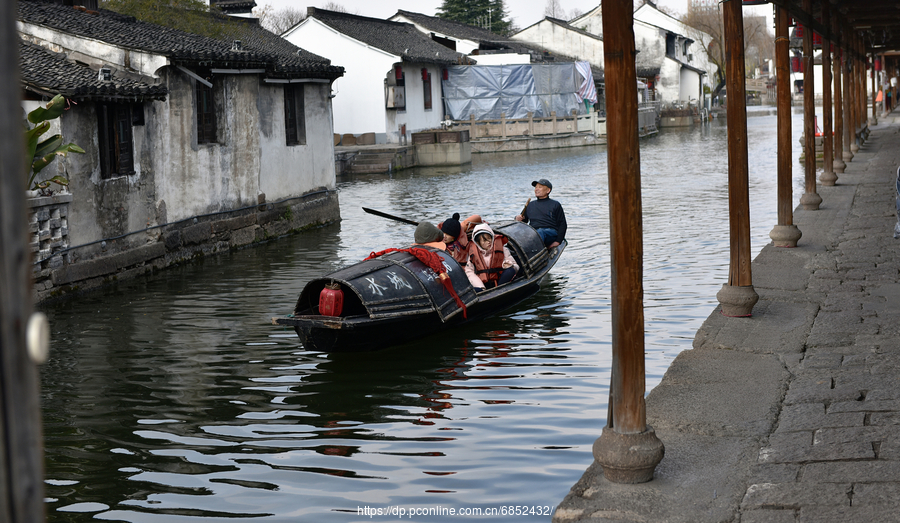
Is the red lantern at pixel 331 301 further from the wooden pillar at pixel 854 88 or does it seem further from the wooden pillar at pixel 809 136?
the wooden pillar at pixel 854 88

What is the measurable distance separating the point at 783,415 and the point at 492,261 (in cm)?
622

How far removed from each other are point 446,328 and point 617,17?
6288 millimetres

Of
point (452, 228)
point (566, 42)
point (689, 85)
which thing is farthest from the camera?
point (689, 85)

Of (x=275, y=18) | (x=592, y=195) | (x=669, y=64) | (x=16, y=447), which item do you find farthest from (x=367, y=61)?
(x=275, y=18)

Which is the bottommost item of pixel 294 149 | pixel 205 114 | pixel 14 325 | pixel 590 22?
pixel 14 325

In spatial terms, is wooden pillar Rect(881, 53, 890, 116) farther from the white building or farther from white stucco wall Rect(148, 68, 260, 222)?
white stucco wall Rect(148, 68, 260, 222)

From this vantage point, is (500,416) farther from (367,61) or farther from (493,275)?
(367,61)

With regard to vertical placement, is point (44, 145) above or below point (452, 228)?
above

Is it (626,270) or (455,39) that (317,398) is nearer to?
(626,270)

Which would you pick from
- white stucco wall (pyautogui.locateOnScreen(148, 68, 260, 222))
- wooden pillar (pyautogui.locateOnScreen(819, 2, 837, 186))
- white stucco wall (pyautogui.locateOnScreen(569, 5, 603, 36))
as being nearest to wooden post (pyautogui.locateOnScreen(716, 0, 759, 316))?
wooden pillar (pyautogui.locateOnScreen(819, 2, 837, 186))

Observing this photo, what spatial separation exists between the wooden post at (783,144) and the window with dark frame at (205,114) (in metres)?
10.3

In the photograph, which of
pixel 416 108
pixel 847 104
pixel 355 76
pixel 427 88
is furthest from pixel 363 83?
pixel 847 104

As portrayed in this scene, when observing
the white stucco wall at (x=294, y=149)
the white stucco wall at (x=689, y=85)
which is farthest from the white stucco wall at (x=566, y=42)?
the white stucco wall at (x=294, y=149)

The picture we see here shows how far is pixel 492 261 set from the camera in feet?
38.9
